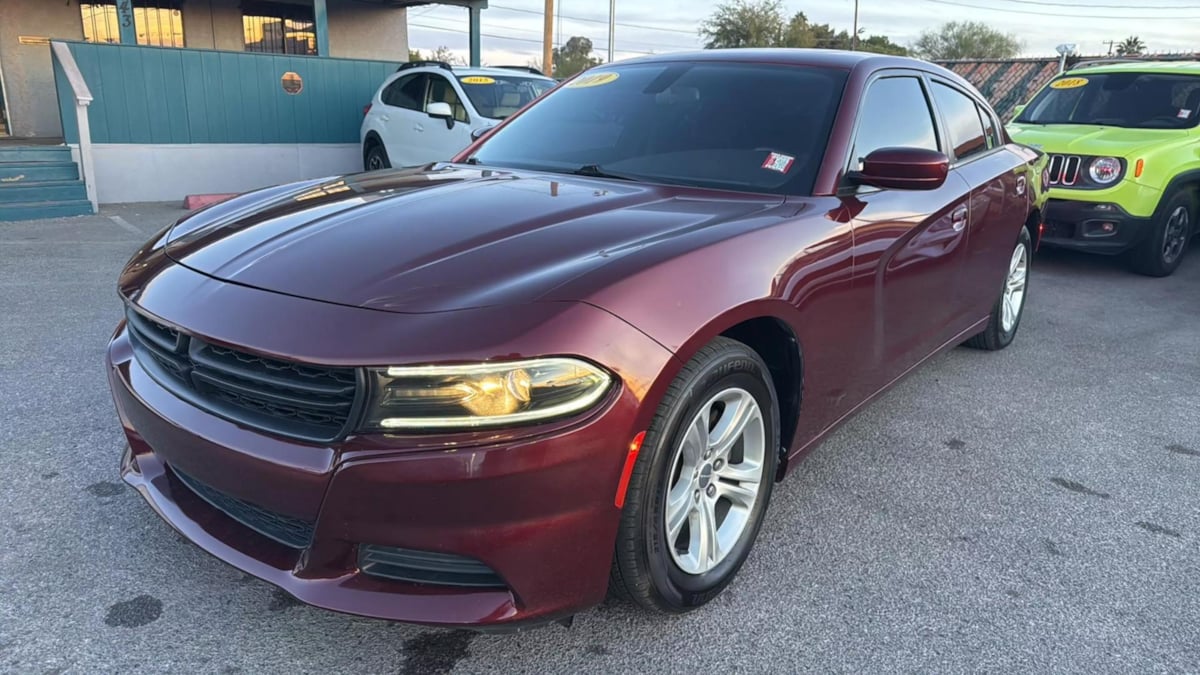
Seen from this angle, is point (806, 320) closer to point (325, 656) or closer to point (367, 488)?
point (367, 488)

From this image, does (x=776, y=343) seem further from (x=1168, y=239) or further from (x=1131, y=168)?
(x=1168, y=239)

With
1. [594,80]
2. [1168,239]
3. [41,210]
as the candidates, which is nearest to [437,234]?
[594,80]

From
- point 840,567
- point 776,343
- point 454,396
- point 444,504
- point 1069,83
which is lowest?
point 840,567

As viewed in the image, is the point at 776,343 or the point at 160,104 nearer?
the point at 776,343

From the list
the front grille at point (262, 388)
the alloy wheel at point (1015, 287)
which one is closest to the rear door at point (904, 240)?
the alloy wheel at point (1015, 287)

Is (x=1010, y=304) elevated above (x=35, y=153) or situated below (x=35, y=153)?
below

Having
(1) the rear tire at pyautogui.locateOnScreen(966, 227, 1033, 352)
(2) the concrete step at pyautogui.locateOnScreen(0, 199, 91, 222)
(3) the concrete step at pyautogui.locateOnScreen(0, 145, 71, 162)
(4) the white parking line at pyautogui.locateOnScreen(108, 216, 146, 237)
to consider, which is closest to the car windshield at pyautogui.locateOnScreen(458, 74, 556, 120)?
(4) the white parking line at pyautogui.locateOnScreen(108, 216, 146, 237)

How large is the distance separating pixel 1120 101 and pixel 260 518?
27.8 ft

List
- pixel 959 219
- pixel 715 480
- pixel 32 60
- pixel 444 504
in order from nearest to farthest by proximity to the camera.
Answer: pixel 444 504 < pixel 715 480 < pixel 959 219 < pixel 32 60

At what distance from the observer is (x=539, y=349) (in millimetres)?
1809

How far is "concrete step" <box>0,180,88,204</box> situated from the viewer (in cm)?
872

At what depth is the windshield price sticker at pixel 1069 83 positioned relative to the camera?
817cm

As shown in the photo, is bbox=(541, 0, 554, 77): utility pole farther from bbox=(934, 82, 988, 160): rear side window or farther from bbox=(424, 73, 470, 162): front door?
bbox=(934, 82, 988, 160): rear side window

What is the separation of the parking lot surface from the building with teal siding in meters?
6.36
